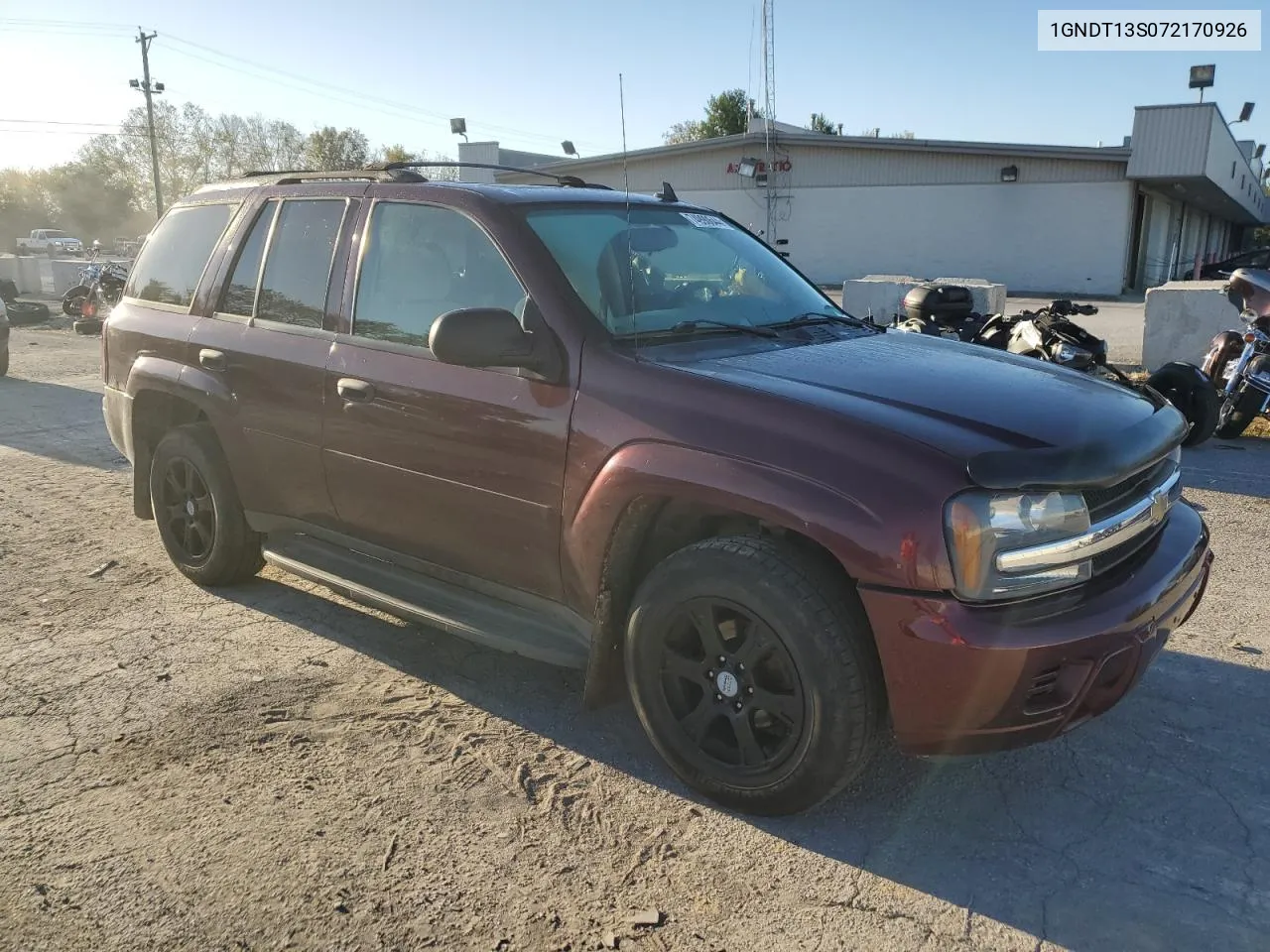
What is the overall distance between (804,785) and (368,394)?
213 centimetres

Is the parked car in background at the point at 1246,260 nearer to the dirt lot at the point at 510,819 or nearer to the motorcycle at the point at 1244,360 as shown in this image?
the motorcycle at the point at 1244,360

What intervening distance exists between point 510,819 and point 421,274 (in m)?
2.04

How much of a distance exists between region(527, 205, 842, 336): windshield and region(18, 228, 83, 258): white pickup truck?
53616 millimetres

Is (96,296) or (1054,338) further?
(96,296)

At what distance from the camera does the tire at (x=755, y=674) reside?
2.65 meters

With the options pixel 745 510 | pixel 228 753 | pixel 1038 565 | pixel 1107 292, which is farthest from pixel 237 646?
pixel 1107 292

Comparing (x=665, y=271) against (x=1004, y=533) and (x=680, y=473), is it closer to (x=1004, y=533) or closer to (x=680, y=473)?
(x=680, y=473)

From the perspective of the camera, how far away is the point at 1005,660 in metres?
2.46

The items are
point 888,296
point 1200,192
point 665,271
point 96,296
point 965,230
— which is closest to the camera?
point 665,271

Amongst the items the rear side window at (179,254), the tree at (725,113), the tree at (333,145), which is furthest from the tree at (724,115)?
the rear side window at (179,254)

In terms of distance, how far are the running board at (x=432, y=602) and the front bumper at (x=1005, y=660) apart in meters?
1.11

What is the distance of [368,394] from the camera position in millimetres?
3689

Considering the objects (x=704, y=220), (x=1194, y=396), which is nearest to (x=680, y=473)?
(x=704, y=220)

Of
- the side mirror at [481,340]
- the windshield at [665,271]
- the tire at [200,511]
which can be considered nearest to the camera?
the side mirror at [481,340]
